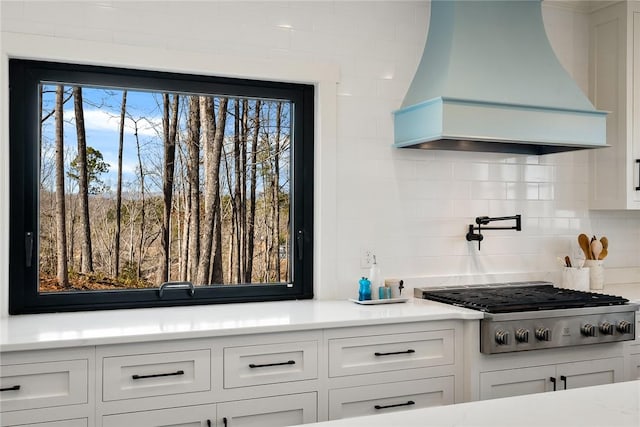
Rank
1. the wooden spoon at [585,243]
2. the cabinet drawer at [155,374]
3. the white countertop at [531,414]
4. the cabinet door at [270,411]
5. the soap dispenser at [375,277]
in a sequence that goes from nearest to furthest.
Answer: the white countertop at [531,414]
the cabinet drawer at [155,374]
the cabinet door at [270,411]
the soap dispenser at [375,277]
the wooden spoon at [585,243]

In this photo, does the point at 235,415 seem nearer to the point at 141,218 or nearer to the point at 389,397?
the point at 389,397

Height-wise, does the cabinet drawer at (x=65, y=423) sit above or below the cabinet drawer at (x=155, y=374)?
below

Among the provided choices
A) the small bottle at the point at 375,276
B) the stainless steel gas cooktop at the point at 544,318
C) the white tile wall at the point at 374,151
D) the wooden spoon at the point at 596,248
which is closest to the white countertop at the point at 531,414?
the stainless steel gas cooktop at the point at 544,318

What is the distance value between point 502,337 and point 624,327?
2.40ft

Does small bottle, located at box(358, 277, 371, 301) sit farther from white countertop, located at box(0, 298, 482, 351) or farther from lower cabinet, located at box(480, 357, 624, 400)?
lower cabinet, located at box(480, 357, 624, 400)

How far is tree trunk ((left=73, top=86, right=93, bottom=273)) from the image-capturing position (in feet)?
9.53

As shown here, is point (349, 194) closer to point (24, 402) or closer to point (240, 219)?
point (240, 219)

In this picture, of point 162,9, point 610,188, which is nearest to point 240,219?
point 162,9

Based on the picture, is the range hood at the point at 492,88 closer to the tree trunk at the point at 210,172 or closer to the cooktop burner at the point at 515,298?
the cooktop burner at the point at 515,298

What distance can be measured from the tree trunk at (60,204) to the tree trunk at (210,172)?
659 mm

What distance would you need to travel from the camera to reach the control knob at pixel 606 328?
115 inches

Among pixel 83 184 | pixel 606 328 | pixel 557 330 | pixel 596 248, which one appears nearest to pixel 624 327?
pixel 606 328

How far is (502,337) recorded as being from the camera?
2682mm

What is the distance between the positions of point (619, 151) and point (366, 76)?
5.22 ft
